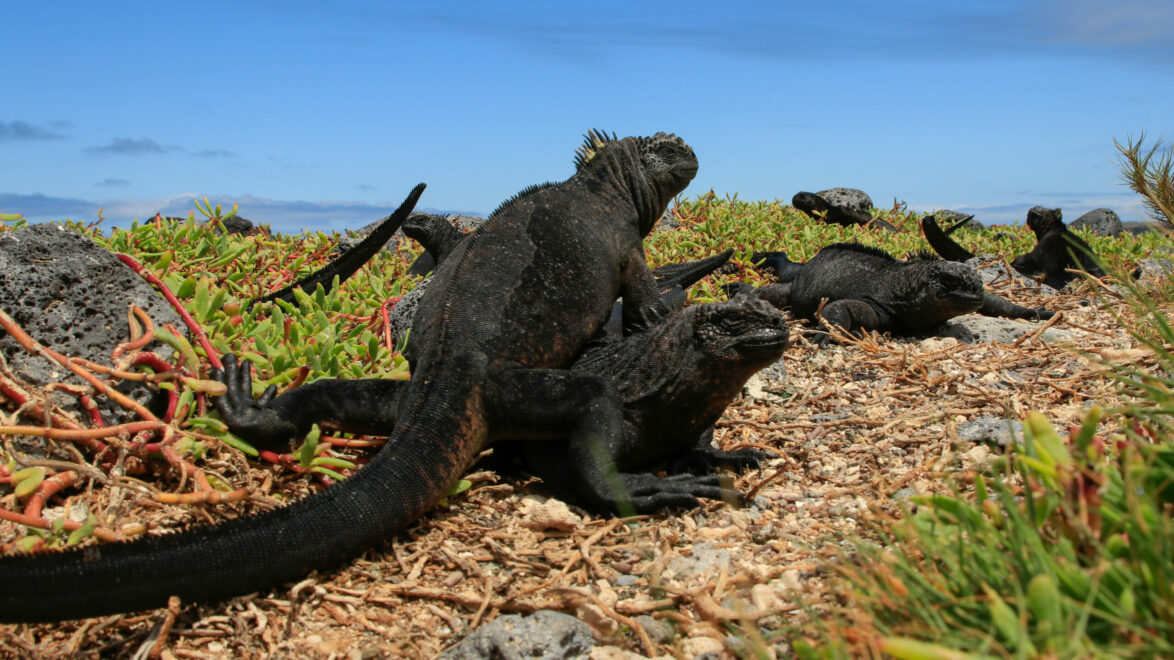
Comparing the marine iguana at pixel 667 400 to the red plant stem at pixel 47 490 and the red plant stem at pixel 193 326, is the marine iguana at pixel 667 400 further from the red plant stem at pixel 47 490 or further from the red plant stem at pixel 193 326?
the red plant stem at pixel 47 490

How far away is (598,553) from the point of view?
2.63 m

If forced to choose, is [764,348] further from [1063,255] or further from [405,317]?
[1063,255]

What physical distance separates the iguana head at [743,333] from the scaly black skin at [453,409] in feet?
1.35

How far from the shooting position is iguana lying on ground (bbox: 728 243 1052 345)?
5.68 meters

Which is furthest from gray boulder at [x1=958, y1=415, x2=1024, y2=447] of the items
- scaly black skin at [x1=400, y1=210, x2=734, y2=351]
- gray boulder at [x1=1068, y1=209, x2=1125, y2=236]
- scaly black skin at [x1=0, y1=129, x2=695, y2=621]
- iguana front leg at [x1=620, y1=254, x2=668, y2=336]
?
gray boulder at [x1=1068, y1=209, x2=1125, y2=236]

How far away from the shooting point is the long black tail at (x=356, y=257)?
4.80 m

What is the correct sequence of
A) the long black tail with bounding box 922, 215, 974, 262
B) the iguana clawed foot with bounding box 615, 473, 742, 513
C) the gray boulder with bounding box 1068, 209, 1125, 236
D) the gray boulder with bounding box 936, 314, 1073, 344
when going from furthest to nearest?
1. the gray boulder with bounding box 1068, 209, 1125, 236
2. the long black tail with bounding box 922, 215, 974, 262
3. the gray boulder with bounding box 936, 314, 1073, 344
4. the iguana clawed foot with bounding box 615, 473, 742, 513

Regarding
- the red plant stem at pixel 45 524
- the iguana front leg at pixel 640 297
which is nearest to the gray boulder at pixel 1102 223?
the iguana front leg at pixel 640 297

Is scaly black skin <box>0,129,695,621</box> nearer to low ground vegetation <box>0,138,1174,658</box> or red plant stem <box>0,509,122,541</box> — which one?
low ground vegetation <box>0,138,1174,658</box>

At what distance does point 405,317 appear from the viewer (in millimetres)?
4273

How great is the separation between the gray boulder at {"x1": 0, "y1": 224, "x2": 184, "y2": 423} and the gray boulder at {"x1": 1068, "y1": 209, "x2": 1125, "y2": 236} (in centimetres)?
1240

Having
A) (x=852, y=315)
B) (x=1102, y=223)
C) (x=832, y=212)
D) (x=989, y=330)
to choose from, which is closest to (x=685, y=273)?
(x=852, y=315)

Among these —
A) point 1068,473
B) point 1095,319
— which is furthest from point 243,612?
point 1095,319

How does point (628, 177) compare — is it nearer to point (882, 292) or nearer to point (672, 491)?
point (672, 491)
